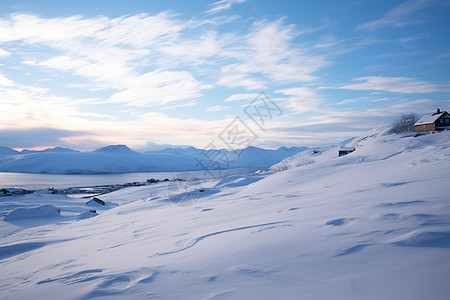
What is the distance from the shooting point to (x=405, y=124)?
47562 millimetres

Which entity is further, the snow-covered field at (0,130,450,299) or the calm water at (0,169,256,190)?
the calm water at (0,169,256,190)

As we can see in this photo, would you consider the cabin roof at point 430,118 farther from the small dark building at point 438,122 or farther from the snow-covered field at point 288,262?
the snow-covered field at point 288,262

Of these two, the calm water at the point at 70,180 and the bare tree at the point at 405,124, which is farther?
the calm water at the point at 70,180

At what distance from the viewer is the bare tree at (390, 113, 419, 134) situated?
4573cm

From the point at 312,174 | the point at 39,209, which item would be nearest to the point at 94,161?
the point at 39,209

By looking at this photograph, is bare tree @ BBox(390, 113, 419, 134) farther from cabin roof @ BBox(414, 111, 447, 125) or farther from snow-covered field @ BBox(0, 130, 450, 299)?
snow-covered field @ BBox(0, 130, 450, 299)

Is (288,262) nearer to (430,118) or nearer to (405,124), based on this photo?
(430,118)

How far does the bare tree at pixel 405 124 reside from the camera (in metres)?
45.7

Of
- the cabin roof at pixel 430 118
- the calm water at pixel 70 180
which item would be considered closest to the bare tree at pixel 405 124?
the cabin roof at pixel 430 118

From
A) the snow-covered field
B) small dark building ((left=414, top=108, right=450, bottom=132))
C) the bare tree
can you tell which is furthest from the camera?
the bare tree

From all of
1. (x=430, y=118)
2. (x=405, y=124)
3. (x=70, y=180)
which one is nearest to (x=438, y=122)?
(x=430, y=118)

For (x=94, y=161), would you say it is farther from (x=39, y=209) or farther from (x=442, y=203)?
(x=442, y=203)

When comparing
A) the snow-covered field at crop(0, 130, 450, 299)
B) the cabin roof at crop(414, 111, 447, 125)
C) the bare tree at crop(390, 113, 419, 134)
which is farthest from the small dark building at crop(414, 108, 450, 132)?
the snow-covered field at crop(0, 130, 450, 299)

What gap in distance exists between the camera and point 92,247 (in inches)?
206
